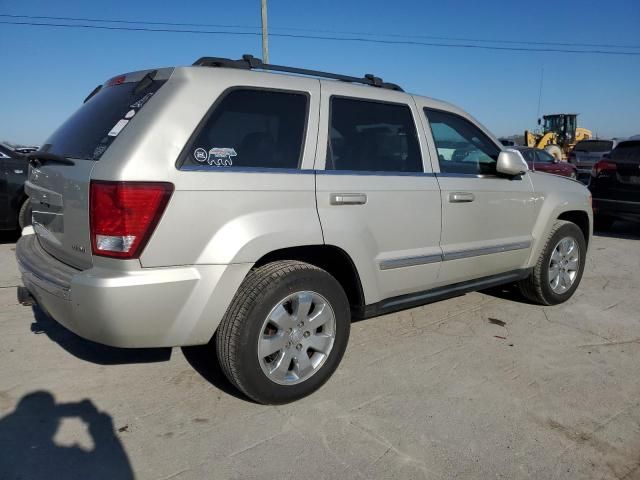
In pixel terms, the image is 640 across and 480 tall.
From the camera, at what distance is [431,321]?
428cm

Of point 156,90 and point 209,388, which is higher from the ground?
point 156,90

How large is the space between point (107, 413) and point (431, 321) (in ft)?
8.54

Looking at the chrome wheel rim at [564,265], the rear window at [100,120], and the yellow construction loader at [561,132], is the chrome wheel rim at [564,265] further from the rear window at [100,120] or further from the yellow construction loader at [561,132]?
the yellow construction loader at [561,132]

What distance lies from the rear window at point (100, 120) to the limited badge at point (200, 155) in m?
0.38

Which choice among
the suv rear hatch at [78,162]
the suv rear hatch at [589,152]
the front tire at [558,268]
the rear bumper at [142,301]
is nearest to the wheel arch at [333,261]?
the rear bumper at [142,301]

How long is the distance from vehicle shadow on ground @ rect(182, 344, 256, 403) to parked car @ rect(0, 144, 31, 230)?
14.8 ft

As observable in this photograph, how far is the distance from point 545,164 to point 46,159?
57.4ft

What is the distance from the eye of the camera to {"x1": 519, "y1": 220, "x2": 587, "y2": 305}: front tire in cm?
454

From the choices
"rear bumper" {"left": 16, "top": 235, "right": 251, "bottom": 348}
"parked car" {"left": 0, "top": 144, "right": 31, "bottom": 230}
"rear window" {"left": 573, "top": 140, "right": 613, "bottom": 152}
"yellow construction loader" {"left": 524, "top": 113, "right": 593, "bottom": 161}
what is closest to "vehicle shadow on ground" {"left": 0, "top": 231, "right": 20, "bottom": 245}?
"parked car" {"left": 0, "top": 144, "right": 31, "bottom": 230}

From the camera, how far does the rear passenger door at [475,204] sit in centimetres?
364

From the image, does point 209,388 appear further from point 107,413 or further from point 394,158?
point 394,158

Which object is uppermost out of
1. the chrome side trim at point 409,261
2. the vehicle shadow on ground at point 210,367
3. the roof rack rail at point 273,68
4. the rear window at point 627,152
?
the roof rack rail at point 273,68

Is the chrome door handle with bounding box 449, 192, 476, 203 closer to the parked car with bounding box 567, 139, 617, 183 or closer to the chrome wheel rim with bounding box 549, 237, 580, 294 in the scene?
the chrome wheel rim with bounding box 549, 237, 580, 294

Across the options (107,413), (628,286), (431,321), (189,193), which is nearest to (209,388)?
(107,413)
